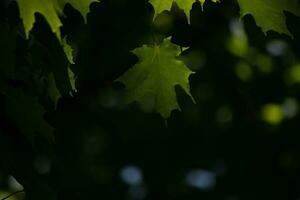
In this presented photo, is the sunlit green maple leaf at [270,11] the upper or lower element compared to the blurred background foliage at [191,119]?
upper

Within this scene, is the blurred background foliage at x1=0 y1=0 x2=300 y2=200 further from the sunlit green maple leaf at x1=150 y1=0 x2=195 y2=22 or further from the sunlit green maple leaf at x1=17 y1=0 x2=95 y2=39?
the sunlit green maple leaf at x1=17 y1=0 x2=95 y2=39

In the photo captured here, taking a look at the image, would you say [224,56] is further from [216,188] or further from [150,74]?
[150,74]

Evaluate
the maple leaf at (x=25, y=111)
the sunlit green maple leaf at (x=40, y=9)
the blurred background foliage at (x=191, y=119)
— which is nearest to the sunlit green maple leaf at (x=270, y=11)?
the sunlit green maple leaf at (x=40, y=9)

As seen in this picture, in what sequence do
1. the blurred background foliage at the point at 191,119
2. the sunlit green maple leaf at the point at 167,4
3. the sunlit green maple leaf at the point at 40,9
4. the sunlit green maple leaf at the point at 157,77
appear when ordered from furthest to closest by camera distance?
the blurred background foliage at the point at 191,119, the sunlit green maple leaf at the point at 157,77, the sunlit green maple leaf at the point at 167,4, the sunlit green maple leaf at the point at 40,9

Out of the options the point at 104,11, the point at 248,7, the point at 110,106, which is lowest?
the point at 110,106

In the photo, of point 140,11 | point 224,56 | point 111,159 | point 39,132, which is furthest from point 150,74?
point 111,159

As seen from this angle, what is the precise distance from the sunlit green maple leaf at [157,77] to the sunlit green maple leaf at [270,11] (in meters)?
0.39

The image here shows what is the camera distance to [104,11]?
9445 mm

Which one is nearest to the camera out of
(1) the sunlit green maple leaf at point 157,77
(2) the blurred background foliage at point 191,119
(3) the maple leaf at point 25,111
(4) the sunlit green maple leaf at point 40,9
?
(4) the sunlit green maple leaf at point 40,9

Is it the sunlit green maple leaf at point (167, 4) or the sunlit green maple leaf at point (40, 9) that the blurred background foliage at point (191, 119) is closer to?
the sunlit green maple leaf at point (167, 4)

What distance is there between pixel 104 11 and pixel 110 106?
1.63 m

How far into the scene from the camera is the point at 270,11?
269 centimetres

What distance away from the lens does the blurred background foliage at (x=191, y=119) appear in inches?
360

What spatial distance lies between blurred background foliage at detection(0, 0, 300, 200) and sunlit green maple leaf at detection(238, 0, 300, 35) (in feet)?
19.0
